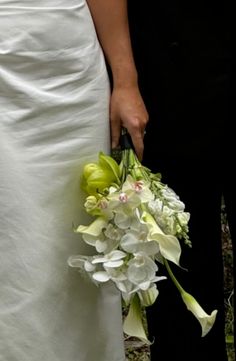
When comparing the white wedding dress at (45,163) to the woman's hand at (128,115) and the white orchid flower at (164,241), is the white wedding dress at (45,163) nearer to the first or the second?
the woman's hand at (128,115)

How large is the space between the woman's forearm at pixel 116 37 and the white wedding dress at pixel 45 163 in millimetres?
38

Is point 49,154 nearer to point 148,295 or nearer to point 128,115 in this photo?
point 128,115

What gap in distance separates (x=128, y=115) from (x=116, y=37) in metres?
0.17

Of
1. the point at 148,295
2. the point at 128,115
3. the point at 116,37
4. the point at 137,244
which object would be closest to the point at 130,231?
the point at 137,244

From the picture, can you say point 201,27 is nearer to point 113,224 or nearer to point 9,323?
point 113,224

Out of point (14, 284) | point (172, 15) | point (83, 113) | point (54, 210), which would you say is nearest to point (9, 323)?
point (14, 284)

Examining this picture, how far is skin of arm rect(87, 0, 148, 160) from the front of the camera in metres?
2.04

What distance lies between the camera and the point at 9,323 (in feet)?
6.35

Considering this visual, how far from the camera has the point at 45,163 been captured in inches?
76.6

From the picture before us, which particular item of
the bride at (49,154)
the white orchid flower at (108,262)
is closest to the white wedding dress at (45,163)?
the bride at (49,154)

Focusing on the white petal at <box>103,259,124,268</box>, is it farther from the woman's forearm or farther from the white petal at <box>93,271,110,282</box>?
the woman's forearm

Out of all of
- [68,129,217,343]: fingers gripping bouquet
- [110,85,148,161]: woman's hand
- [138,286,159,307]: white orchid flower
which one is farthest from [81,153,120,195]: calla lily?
[138,286,159,307]: white orchid flower

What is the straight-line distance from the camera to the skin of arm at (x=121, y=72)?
6.69ft

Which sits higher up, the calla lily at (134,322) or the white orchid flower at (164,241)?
the white orchid flower at (164,241)
